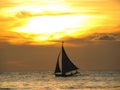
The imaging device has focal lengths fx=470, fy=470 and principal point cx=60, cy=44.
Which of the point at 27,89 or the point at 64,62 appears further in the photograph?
the point at 64,62

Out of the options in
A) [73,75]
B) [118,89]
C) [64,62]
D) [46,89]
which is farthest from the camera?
[73,75]

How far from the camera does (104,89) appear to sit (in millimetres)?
61469

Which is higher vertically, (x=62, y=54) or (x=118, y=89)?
(x=62, y=54)

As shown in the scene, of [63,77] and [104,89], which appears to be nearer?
[104,89]

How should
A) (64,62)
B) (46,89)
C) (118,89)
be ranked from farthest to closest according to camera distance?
(64,62)
(46,89)
(118,89)

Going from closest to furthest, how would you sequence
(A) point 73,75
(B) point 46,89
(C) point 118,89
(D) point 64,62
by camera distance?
(C) point 118,89 → (B) point 46,89 → (D) point 64,62 → (A) point 73,75

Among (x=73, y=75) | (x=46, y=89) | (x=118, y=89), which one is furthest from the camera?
(x=73, y=75)

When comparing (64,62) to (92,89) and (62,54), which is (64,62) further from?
(92,89)

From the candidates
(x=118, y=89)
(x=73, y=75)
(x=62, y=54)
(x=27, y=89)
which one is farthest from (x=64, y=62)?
(x=118, y=89)

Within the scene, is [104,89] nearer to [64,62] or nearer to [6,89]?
[6,89]

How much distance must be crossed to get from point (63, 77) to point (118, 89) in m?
45.1

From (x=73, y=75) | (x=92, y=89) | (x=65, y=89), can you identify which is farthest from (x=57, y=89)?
(x=73, y=75)

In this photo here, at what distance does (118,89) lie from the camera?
194ft

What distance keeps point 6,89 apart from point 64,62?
32.7 metres
